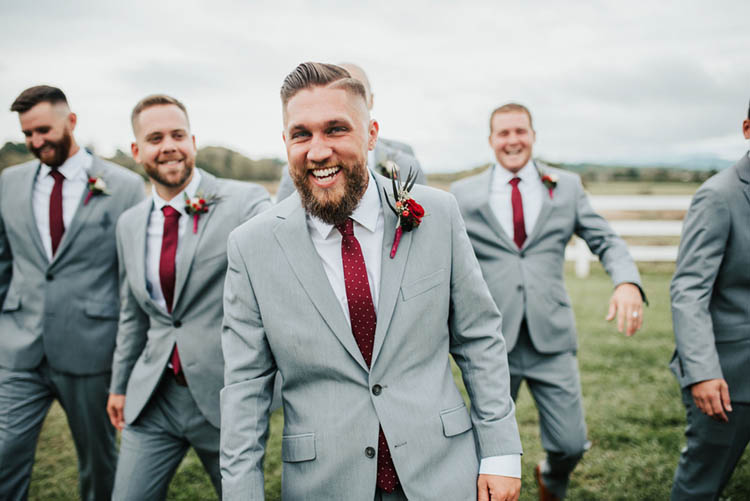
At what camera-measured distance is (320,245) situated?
8.11 feet

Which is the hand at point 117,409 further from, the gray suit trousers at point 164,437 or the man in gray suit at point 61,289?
the man in gray suit at point 61,289

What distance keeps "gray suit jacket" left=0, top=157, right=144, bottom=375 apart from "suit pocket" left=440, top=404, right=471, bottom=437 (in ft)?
9.47

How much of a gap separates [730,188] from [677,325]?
2.76 feet

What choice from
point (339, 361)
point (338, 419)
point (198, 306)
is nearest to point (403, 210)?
point (339, 361)

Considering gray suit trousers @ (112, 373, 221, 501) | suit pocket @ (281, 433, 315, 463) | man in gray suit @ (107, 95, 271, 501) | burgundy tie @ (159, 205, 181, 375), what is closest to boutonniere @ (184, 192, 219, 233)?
man in gray suit @ (107, 95, 271, 501)

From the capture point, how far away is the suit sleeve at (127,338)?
3633 millimetres

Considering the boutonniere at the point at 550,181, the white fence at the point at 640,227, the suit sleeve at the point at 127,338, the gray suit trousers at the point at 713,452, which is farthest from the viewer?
the white fence at the point at 640,227

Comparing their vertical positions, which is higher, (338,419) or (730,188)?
(730,188)

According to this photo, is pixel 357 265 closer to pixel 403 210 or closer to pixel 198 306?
pixel 403 210

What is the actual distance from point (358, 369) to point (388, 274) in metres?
0.40

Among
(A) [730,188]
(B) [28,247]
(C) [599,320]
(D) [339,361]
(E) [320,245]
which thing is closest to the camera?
(D) [339,361]

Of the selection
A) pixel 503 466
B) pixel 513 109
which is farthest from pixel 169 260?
pixel 513 109

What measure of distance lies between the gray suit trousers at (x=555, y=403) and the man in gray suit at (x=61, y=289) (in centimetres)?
308

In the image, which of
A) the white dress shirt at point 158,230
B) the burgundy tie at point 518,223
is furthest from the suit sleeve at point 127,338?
the burgundy tie at point 518,223
